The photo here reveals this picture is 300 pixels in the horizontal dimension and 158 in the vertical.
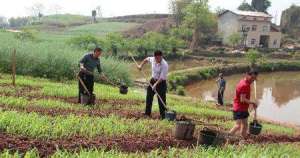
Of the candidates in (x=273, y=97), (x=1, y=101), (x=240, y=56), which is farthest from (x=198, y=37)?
(x=1, y=101)

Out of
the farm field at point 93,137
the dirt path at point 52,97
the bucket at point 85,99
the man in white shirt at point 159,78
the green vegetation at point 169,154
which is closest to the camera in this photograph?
the green vegetation at point 169,154

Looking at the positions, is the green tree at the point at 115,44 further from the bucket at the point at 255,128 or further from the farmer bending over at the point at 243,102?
the farmer bending over at the point at 243,102

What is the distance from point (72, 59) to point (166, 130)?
1535 centimetres

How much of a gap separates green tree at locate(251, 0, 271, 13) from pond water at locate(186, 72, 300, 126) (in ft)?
166

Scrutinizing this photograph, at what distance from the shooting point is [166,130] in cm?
1101

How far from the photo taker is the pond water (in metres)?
29.8

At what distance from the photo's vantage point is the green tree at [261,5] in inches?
4023

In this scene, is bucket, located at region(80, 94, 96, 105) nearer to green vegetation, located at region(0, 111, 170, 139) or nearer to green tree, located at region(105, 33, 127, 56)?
A: green vegetation, located at region(0, 111, 170, 139)

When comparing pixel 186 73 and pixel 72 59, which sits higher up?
pixel 72 59

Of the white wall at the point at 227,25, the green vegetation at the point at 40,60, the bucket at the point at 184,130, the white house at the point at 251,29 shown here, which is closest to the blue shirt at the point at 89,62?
the bucket at the point at 184,130

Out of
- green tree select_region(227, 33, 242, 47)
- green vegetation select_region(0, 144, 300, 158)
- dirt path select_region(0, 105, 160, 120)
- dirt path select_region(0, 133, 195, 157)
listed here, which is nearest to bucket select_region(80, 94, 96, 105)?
dirt path select_region(0, 105, 160, 120)

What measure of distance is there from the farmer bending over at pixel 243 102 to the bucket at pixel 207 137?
1350 millimetres

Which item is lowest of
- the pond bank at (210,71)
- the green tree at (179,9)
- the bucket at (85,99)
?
the pond bank at (210,71)

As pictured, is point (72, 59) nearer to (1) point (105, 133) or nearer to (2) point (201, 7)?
(1) point (105, 133)
